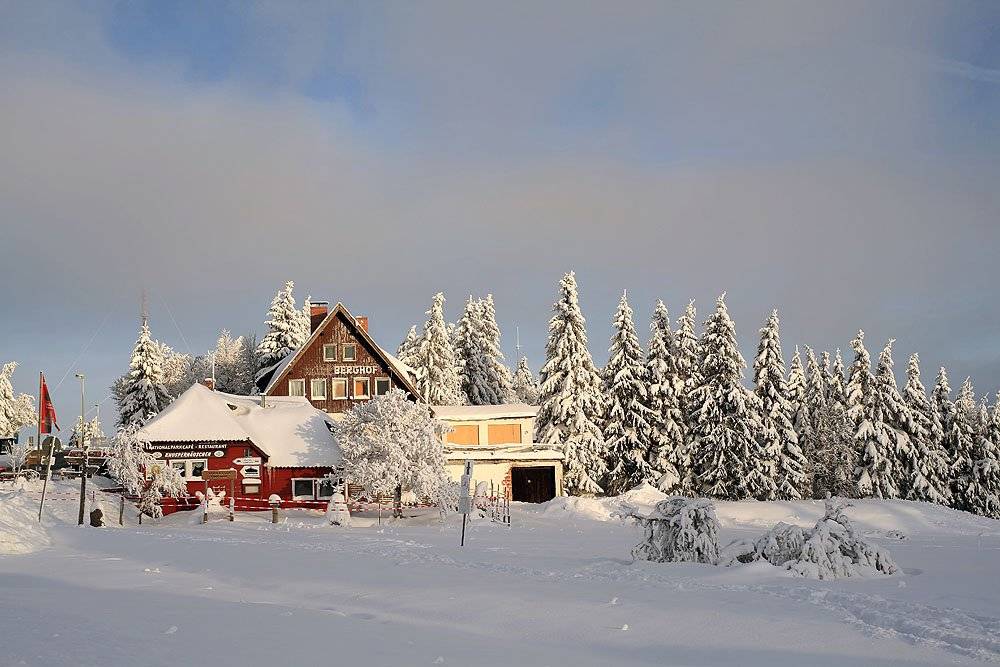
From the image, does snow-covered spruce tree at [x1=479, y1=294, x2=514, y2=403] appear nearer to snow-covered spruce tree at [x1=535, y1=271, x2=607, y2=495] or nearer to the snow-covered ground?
snow-covered spruce tree at [x1=535, y1=271, x2=607, y2=495]

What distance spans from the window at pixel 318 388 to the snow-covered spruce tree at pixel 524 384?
37673mm

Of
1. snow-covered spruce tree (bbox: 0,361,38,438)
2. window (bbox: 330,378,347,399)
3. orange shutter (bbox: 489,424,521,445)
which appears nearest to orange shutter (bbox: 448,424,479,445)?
orange shutter (bbox: 489,424,521,445)

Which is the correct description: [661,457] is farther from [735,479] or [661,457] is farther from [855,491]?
[855,491]

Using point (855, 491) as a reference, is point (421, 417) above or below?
above

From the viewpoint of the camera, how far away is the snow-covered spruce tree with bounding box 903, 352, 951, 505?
55125mm

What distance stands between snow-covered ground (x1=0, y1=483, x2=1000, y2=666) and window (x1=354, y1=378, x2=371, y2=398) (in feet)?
99.7

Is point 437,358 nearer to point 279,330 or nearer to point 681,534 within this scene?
point 279,330

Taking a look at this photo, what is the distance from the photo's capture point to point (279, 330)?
236ft

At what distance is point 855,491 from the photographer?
5659 cm

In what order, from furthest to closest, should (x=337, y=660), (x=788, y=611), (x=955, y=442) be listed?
(x=955, y=442), (x=788, y=611), (x=337, y=660)

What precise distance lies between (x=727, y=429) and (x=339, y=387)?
936 inches

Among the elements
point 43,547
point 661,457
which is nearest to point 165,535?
point 43,547

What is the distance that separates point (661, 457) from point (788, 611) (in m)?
41.2

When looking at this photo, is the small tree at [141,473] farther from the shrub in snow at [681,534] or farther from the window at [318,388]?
the shrub in snow at [681,534]
